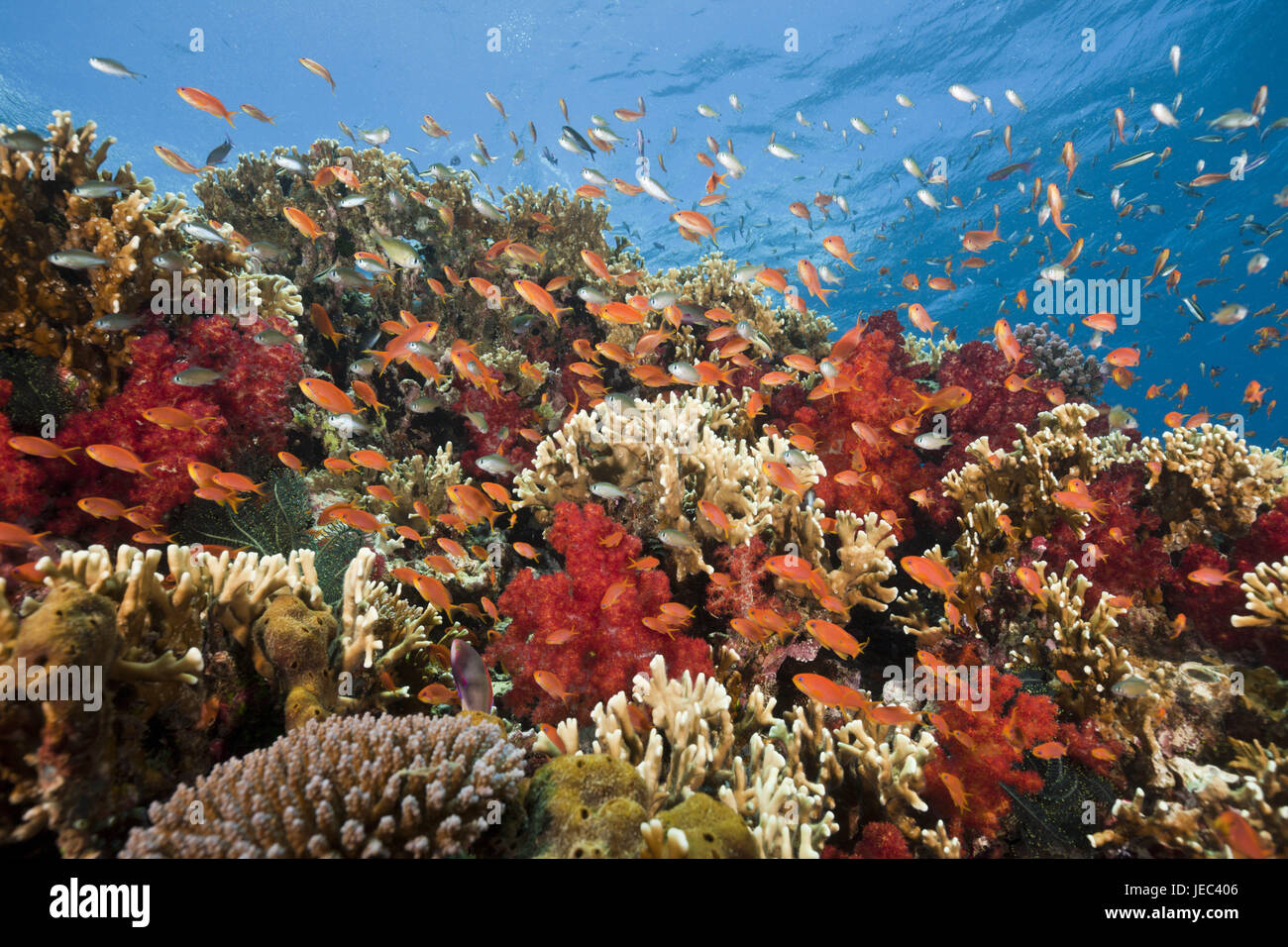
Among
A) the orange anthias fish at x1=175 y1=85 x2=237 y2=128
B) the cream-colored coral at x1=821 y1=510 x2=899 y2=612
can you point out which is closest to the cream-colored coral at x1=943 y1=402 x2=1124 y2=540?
the cream-colored coral at x1=821 y1=510 x2=899 y2=612

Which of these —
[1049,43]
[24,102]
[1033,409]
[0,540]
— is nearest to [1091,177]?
[1049,43]

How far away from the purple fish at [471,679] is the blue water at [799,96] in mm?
21736

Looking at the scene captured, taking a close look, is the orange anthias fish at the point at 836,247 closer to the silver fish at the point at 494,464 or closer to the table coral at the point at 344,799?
the silver fish at the point at 494,464

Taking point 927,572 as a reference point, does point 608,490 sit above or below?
above

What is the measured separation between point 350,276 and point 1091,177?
38919 millimetres

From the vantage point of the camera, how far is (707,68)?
2778 centimetres

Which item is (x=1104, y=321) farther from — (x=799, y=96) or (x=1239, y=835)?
(x=799, y=96)

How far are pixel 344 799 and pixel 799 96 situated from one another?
35.8 meters

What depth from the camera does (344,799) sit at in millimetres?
2078

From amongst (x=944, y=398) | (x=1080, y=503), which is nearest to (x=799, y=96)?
(x=944, y=398)

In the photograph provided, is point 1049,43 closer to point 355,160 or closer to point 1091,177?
point 1091,177

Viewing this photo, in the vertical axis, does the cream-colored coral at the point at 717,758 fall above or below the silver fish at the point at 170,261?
below

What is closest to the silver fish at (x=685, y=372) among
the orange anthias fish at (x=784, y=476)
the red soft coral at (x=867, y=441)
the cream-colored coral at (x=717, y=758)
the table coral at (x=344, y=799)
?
the orange anthias fish at (x=784, y=476)

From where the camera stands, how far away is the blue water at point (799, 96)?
23.6 meters
